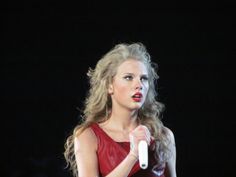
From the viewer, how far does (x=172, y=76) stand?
3.50 meters

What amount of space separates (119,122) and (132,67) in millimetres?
273

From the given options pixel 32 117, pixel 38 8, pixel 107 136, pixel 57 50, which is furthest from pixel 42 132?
pixel 107 136

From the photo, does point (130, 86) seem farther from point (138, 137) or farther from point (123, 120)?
point (138, 137)

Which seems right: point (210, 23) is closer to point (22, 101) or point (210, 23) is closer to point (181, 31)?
point (181, 31)

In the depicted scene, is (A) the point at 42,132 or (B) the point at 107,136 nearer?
(B) the point at 107,136

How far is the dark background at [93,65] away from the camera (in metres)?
3.41

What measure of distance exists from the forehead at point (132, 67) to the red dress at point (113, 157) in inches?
12.2

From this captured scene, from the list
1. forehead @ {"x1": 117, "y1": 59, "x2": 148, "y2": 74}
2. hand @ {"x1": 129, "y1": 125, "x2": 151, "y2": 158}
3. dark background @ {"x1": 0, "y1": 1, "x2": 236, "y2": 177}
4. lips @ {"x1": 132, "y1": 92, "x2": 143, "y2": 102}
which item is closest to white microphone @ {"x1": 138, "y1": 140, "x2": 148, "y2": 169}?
hand @ {"x1": 129, "y1": 125, "x2": 151, "y2": 158}

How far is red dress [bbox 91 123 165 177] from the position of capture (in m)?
2.21

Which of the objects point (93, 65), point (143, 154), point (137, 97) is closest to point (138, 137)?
point (143, 154)

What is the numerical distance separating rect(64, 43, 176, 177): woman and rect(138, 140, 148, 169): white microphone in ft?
0.40

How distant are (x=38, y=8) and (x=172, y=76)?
3.63ft

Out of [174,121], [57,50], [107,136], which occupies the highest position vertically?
[57,50]

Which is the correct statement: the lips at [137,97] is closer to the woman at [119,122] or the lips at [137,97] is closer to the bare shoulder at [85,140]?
the woman at [119,122]
